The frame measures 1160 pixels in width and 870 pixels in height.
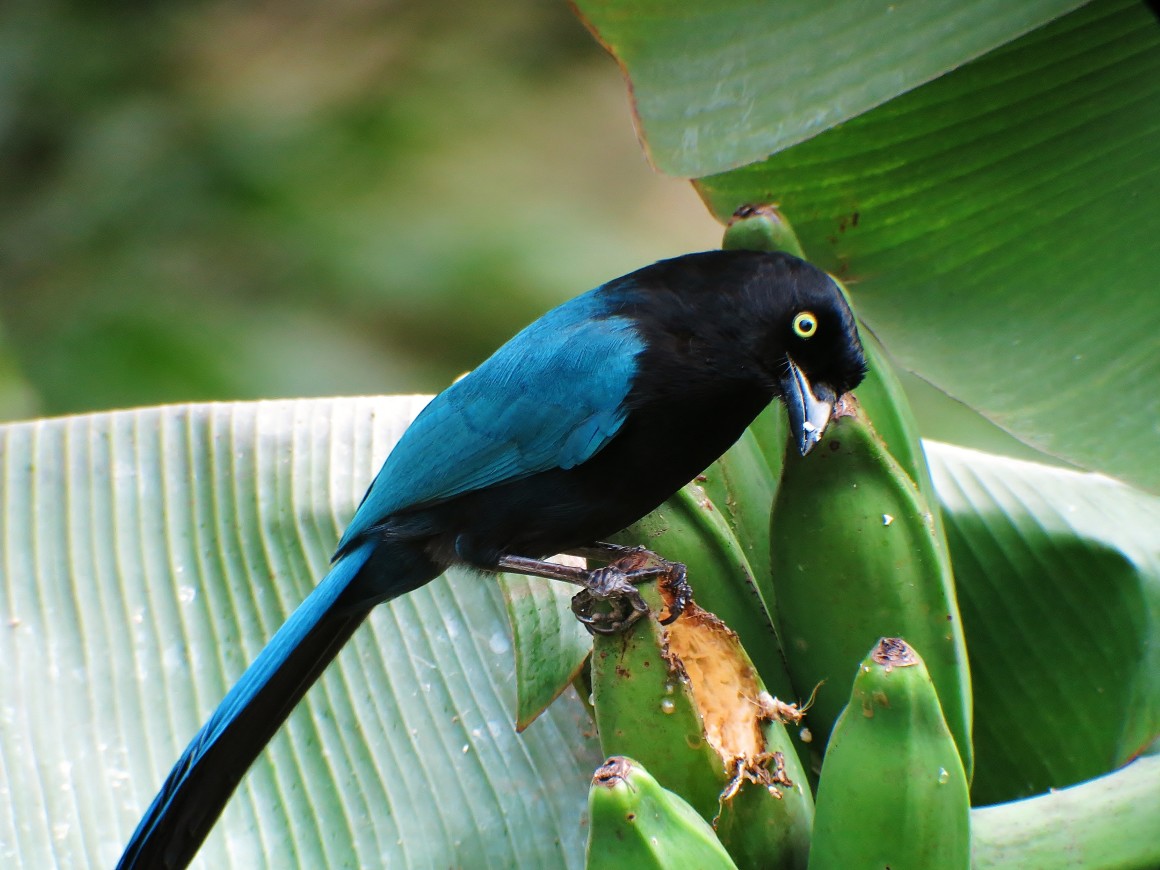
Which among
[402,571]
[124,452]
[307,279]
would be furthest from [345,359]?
[402,571]

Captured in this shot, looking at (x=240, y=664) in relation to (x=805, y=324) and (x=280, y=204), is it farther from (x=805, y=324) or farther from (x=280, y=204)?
(x=280, y=204)

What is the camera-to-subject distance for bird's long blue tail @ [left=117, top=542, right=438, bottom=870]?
130 centimetres

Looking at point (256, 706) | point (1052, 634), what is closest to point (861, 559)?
point (1052, 634)

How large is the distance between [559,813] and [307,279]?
279cm

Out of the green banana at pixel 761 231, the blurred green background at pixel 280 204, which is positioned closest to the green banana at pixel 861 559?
the green banana at pixel 761 231

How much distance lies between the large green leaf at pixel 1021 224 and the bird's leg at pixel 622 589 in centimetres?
63

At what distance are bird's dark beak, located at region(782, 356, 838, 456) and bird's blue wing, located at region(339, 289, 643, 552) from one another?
29 centimetres

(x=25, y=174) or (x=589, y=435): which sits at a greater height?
(x=25, y=174)

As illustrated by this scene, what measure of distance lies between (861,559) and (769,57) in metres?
0.71

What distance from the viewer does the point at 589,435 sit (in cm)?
154

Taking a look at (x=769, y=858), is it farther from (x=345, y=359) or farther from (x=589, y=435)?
(x=345, y=359)

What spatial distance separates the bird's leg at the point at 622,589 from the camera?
3.59ft

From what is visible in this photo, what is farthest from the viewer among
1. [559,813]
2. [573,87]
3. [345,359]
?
[573,87]

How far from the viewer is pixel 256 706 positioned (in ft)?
4.50
